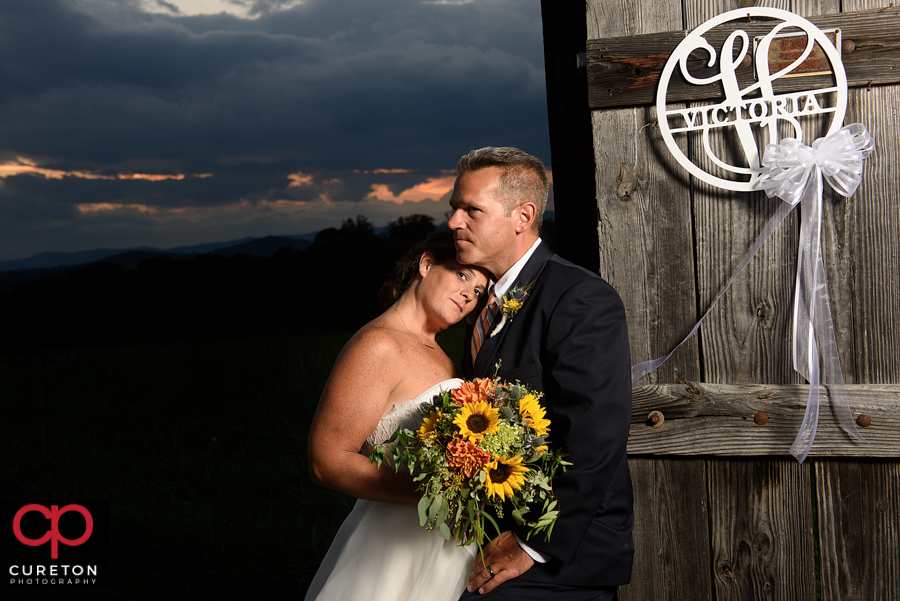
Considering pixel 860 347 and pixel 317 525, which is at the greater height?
pixel 860 347

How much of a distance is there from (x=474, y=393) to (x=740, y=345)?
42.4 inches

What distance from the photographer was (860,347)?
2.14 metres

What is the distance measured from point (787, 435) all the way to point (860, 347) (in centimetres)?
40

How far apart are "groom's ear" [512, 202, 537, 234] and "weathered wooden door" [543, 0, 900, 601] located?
0.90 feet

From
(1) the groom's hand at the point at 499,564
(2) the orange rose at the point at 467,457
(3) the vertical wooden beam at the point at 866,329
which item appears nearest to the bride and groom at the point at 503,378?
(1) the groom's hand at the point at 499,564

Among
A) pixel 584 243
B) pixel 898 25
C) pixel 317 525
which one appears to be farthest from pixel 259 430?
pixel 898 25

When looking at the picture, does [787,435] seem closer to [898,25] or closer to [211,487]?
[898,25]

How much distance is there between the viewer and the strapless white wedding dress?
1.97 meters

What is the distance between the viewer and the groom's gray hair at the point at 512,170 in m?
2.19

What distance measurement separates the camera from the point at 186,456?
18.2ft

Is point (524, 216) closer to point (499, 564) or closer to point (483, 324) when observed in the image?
point (483, 324)

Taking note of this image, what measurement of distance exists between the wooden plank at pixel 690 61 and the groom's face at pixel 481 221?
0.53m

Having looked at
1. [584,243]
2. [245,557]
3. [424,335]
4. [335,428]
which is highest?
[584,243]

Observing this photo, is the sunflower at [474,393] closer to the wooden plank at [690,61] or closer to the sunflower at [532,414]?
the sunflower at [532,414]
